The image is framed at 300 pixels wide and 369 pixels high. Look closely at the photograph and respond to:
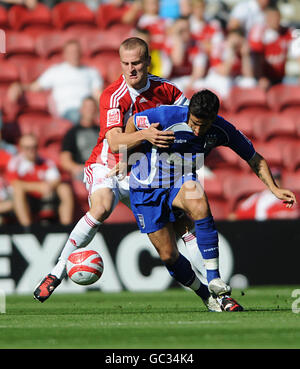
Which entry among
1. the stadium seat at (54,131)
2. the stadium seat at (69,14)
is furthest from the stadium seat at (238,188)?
the stadium seat at (69,14)

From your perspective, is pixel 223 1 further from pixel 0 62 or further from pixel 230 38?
pixel 0 62

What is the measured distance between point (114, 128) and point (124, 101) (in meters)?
0.32

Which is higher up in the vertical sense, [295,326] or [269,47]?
[269,47]

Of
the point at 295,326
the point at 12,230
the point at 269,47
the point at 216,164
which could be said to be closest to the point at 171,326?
the point at 295,326

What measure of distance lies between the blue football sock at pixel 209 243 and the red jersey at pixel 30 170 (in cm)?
490

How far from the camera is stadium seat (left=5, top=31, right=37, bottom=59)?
13.7 meters

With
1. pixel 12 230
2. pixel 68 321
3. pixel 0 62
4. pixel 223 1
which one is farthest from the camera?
pixel 223 1

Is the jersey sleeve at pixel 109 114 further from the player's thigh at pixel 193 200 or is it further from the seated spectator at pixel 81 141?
the seated spectator at pixel 81 141

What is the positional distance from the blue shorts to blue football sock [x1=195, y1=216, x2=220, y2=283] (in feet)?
1.56

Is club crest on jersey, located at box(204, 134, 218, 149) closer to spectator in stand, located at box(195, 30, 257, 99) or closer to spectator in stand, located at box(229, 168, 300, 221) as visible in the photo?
spectator in stand, located at box(229, 168, 300, 221)

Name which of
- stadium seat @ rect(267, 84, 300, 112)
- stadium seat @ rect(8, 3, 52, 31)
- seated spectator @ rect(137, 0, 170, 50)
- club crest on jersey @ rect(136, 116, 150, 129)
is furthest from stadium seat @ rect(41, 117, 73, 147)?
club crest on jersey @ rect(136, 116, 150, 129)

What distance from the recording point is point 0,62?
Answer: 531 inches

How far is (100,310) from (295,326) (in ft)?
7.72

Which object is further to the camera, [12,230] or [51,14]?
[51,14]
